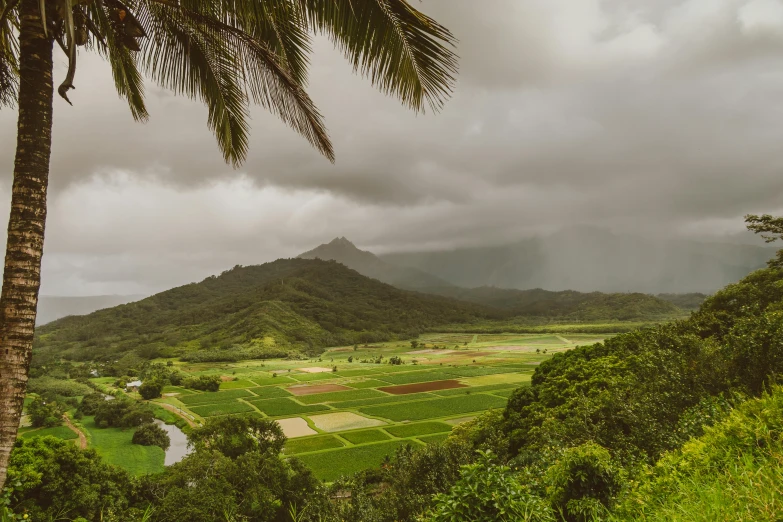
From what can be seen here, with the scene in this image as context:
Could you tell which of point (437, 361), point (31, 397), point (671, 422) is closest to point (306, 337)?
point (437, 361)

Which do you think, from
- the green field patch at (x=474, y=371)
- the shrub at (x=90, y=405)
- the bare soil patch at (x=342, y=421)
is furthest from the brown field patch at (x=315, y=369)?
the shrub at (x=90, y=405)

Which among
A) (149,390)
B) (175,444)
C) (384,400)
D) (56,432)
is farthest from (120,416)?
(384,400)

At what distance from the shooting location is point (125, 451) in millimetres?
35250

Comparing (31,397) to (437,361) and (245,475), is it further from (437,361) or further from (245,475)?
(437,361)

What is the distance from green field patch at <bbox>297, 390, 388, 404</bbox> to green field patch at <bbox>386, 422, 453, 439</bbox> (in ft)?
51.0

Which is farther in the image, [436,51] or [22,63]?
[436,51]

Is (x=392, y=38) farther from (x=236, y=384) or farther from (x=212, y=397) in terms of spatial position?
(x=236, y=384)

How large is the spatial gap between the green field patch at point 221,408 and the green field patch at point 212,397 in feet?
8.32

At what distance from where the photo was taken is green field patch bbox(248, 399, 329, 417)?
159 ft

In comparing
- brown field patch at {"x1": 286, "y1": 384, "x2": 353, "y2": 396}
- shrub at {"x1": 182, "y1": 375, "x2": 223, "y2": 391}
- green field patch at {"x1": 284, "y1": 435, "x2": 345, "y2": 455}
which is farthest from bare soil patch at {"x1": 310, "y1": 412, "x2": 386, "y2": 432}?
shrub at {"x1": 182, "y1": 375, "x2": 223, "y2": 391}

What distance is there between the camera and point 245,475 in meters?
18.4

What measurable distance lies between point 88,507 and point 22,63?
14.8 metres

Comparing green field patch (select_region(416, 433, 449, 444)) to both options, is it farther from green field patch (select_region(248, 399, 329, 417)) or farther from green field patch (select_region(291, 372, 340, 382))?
green field patch (select_region(291, 372, 340, 382))

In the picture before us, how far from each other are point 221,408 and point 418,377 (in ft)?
107
